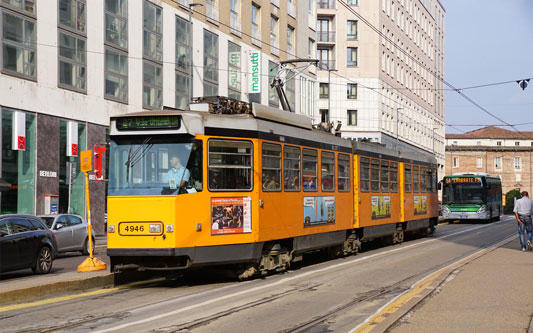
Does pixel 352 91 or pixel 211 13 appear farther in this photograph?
pixel 352 91

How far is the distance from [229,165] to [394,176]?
11245 millimetres

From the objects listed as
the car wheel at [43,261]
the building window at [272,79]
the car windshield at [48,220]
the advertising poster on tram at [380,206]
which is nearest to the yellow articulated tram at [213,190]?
the car wheel at [43,261]

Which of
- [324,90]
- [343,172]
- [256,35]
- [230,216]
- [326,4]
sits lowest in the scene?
[230,216]

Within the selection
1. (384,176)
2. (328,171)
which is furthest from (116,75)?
(328,171)

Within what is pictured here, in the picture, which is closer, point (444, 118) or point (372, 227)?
point (372, 227)

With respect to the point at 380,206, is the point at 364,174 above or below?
above

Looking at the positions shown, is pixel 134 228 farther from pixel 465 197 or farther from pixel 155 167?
pixel 465 197

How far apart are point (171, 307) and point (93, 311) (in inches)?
42.0

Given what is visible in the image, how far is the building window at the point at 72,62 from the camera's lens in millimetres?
31625

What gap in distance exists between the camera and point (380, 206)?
22.1m

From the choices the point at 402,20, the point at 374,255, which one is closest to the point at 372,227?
the point at 374,255

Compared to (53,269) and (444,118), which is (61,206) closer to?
(53,269)

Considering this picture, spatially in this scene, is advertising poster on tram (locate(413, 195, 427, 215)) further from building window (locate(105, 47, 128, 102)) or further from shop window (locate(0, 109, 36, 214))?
building window (locate(105, 47, 128, 102))

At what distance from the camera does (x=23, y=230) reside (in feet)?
53.3
